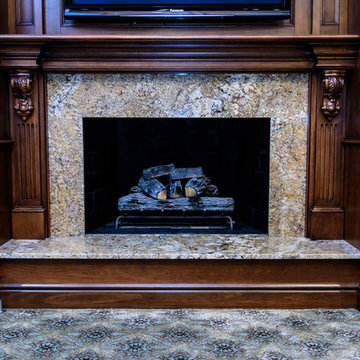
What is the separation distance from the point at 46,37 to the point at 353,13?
1.56m

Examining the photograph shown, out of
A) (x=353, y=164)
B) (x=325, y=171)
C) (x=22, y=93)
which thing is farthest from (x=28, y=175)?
(x=353, y=164)

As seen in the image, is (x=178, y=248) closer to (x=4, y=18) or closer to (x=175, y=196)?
(x=175, y=196)

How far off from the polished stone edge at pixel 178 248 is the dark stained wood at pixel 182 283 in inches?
1.7

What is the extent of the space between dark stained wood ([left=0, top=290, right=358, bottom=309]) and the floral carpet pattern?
4 cm

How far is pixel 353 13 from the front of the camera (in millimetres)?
2127

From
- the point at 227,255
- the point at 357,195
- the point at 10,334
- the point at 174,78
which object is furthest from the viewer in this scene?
the point at 174,78

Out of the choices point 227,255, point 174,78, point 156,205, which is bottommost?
point 227,255

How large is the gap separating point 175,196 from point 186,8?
3.41 ft

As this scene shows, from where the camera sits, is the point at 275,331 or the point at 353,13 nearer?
the point at 275,331

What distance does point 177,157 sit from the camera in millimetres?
2631

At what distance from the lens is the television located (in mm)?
2154

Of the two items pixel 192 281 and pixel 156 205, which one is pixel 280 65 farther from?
pixel 192 281

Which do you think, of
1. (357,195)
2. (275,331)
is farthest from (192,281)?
(357,195)

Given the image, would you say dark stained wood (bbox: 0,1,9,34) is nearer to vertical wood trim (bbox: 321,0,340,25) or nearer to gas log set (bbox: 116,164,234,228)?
gas log set (bbox: 116,164,234,228)
